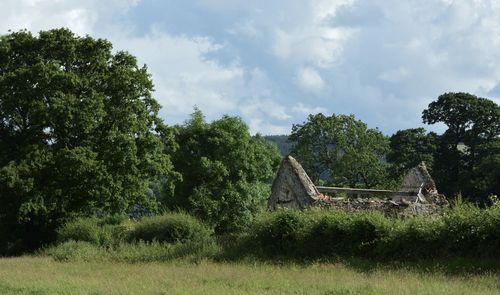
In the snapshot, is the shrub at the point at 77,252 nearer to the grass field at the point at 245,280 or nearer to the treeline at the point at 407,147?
the grass field at the point at 245,280

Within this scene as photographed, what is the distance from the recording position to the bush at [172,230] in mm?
24812

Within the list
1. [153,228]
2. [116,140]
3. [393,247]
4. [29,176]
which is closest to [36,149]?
[29,176]

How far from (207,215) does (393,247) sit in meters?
27.1

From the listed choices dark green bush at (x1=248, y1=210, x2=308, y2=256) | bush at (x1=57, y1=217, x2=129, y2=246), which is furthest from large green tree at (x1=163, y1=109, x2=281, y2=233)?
dark green bush at (x1=248, y1=210, x2=308, y2=256)

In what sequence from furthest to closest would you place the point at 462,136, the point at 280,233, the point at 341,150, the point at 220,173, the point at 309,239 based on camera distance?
1. the point at 341,150
2. the point at 462,136
3. the point at 220,173
4. the point at 280,233
5. the point at 309,239

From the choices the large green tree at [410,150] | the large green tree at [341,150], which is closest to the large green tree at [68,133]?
the large green tree at [341,150]

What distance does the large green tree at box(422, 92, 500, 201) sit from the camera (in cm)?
5050

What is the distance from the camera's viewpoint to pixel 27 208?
28828mm

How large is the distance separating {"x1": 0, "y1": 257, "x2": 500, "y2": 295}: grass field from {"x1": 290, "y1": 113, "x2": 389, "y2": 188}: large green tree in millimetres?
35380

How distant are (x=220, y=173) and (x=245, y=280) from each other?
30.7m

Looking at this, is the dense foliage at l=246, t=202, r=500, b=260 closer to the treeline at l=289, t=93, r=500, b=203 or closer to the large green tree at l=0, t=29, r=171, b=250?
the large green tree at l=0, t=29, r=171, b=250

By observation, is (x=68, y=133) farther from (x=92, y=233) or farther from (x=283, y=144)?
(x=283, y=144)

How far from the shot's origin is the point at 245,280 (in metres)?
14.3

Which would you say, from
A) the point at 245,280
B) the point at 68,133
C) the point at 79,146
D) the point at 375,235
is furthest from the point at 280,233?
the point at 68,133
